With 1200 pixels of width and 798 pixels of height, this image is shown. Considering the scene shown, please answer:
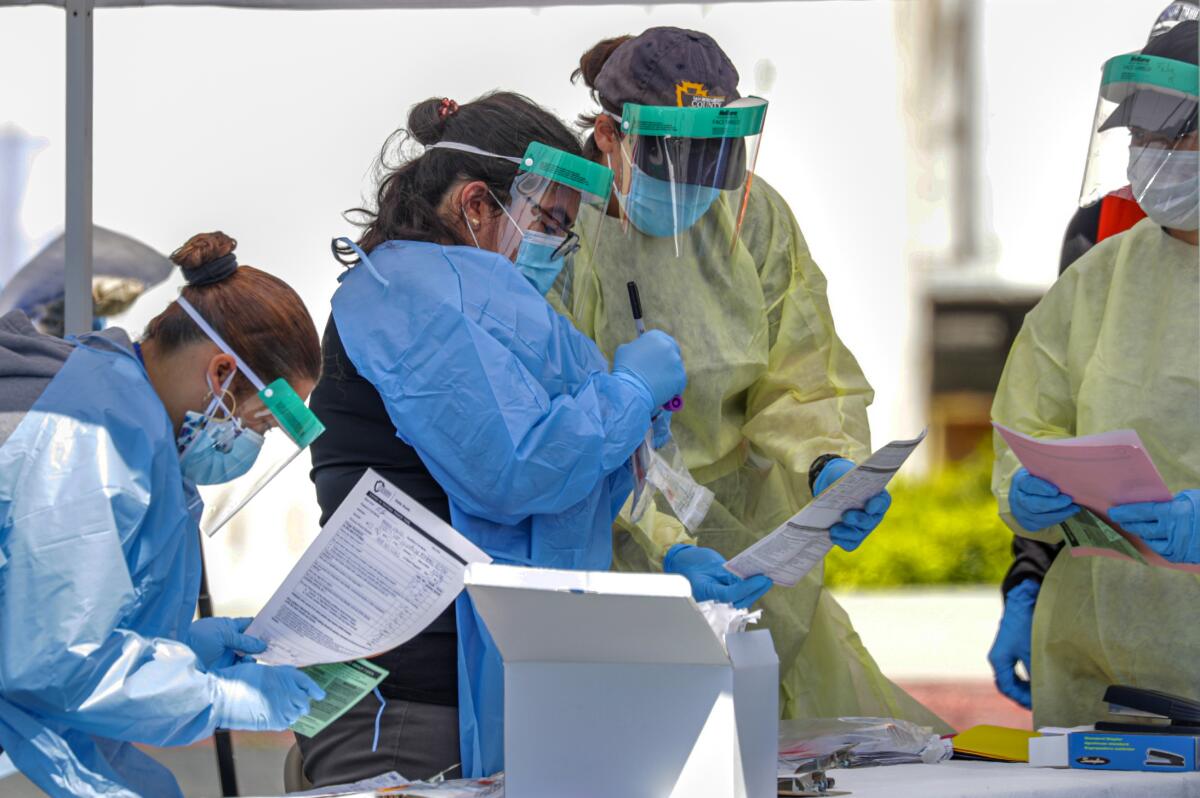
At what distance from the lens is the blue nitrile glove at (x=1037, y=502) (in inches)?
104

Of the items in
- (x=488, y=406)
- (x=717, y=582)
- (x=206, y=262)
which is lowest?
(x=717, y=582)

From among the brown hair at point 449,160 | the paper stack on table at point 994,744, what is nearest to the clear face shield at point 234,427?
the brown hair at point 449,160

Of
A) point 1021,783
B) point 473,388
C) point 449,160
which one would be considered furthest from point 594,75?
point 1021,783

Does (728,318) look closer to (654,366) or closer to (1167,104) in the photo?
(654,366)

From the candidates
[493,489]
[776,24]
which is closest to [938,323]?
[776,24]

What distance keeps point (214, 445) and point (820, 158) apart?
5.92m

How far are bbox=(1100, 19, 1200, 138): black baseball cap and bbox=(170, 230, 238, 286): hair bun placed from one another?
165cm

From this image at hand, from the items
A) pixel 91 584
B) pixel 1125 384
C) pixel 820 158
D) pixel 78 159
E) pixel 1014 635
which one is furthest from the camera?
pixel 820 158

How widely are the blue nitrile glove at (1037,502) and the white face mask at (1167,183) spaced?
0.56 m

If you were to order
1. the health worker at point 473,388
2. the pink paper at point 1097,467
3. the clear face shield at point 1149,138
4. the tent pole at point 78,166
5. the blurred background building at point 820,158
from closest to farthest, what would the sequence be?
the health worker at point 473,388 < the pink paper at point 1097,467 < the clear face shield at point 1149,138 < the tent pole at point 78,166 < the blurred background building at point 820,158

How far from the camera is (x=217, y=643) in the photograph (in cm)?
223

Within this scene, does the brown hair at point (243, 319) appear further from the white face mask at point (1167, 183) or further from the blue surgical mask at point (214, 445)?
the white face mask at point (1167, 183)

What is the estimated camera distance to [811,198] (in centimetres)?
744

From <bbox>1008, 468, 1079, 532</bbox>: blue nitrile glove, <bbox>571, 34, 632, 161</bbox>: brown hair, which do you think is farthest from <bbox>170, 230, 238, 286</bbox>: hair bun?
<bbox>1008, 468, 1079, 532</bbox>: blue nitrile glove
